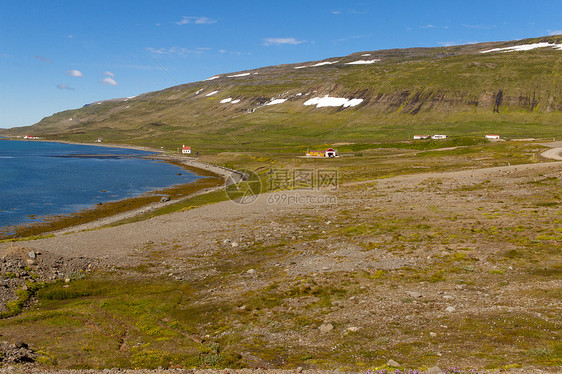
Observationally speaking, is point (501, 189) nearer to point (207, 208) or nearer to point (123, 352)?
point (207, 208)

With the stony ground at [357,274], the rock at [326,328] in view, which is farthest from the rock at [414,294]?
the rock at [326,328]

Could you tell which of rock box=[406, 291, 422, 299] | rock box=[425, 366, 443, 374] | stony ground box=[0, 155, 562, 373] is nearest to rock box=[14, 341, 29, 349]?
stony ground box=[0, 155, 562, 373]

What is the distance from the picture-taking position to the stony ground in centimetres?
1627

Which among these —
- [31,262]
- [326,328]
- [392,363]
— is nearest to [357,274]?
[326,328]

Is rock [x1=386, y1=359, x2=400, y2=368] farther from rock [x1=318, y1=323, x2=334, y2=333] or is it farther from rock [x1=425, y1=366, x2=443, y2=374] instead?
rock [x1=318, y1=323, x2=334, y2=333]

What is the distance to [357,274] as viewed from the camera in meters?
25.5

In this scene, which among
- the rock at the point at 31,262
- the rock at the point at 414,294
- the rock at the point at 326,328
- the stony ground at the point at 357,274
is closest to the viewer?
the stony ground at the point at 357,274

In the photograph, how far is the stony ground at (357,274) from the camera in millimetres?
16266

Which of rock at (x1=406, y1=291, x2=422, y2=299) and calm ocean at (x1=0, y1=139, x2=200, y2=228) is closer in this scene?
rock at (x1=406, y1=291, x2=422, y2=299)

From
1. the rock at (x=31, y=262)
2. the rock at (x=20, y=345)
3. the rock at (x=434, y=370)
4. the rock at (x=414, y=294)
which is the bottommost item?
the rock at (x=20, y=345)

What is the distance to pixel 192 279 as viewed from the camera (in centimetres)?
2875

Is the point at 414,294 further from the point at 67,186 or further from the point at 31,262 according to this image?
the point at 67,186

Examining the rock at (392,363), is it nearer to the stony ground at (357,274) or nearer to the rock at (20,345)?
the stony ground at (357,274)

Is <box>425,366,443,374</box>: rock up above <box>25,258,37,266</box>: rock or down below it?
below
